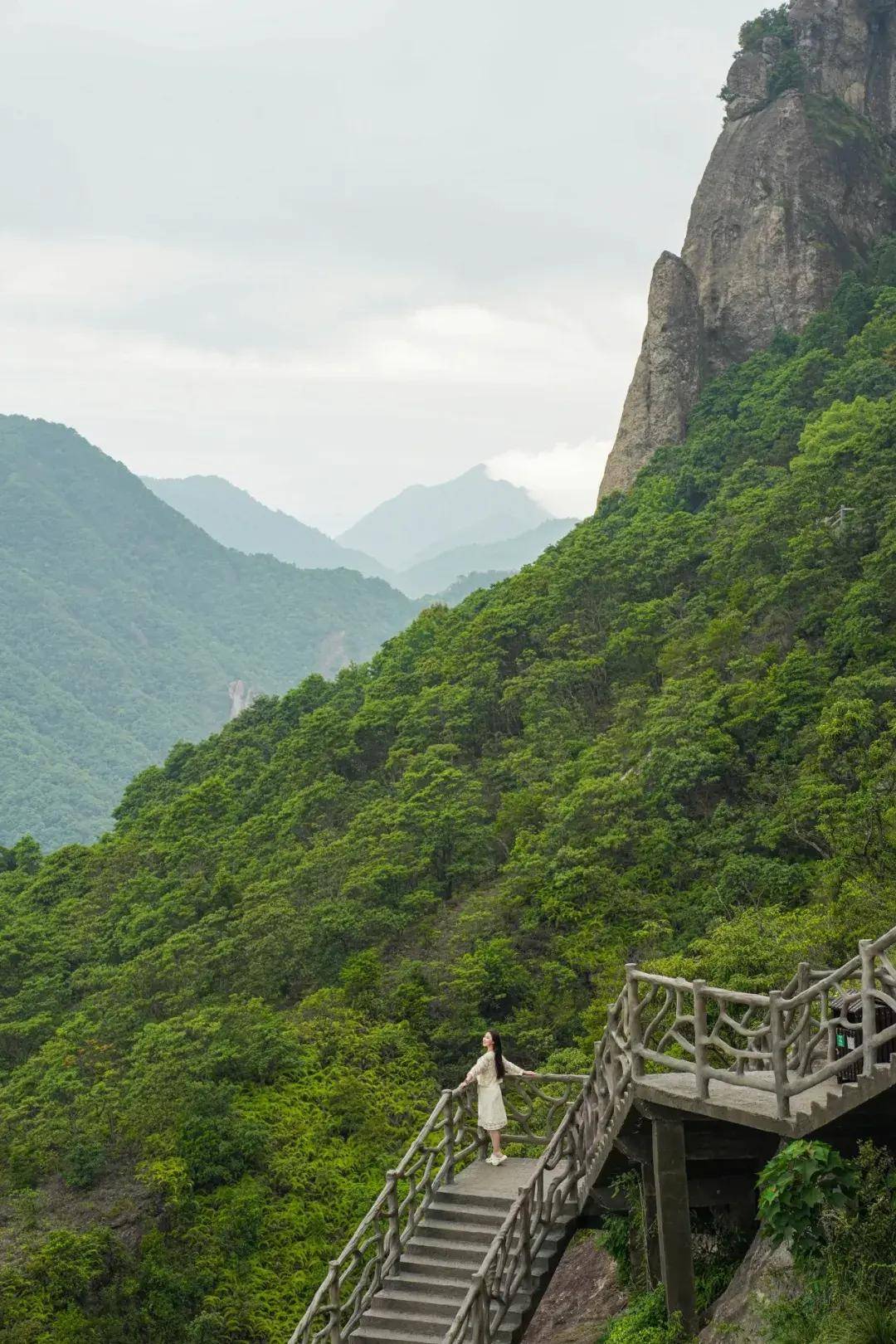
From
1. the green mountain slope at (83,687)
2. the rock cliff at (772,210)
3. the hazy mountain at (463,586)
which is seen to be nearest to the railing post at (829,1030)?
the rock cliff at (772,210)

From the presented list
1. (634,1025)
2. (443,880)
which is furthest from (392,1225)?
(443,880)

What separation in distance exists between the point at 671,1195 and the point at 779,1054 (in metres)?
2.31

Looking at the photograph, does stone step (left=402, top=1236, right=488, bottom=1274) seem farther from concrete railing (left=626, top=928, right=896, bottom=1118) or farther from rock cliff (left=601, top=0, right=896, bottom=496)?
rock cliff (left=601, top=0, right=896, bottom=496)

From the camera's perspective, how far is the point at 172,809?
157 feet

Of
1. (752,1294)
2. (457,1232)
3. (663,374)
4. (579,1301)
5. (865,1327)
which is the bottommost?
(579,1301)

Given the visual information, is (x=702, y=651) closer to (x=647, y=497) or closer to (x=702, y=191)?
(x=647, y=497)

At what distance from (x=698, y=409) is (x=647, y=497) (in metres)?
7.11

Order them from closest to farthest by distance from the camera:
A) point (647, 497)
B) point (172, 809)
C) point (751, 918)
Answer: point (751, 918) < point (172, 809) < point (647, 497)

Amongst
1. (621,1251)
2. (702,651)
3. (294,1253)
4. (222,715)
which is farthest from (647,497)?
(222,715)

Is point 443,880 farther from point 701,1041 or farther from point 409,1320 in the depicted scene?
point 701,1041

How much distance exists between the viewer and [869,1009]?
30.9ft

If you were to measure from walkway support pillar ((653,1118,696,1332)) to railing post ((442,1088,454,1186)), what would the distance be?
3.21m

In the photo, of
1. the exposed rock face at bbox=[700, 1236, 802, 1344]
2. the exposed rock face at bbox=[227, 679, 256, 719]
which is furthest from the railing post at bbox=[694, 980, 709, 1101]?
the exposed rock face at bbox=[227, 679, 256, 719]

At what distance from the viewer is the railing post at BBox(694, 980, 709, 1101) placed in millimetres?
10719
